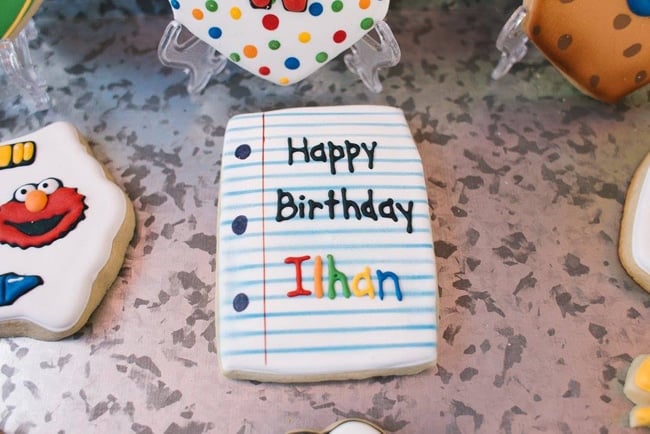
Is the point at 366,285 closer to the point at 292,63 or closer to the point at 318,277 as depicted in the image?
the point at 318,277

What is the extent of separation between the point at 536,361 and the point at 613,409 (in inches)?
3.7

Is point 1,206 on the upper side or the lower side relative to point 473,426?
upper

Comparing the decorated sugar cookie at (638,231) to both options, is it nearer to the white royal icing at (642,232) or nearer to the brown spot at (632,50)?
the white royal icing at (642,232)

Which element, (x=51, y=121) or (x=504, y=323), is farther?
(x=51, y=121)

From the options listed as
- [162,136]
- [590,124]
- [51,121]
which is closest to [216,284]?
[162,136]

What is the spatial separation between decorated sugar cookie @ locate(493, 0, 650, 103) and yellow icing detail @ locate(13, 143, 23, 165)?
64cm

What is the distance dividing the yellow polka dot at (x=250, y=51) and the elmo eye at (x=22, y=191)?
0.31m

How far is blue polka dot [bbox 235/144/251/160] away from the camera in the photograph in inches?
32.9

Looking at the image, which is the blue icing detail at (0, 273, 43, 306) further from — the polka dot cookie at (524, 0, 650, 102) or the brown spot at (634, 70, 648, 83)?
the brown spot at (634, 70, 648, 83)

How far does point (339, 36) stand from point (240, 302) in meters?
0.35

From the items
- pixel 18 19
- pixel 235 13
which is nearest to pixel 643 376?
pixel 235 13

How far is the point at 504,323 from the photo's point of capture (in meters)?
0.81

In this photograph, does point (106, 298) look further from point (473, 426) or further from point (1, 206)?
point (473, 426)

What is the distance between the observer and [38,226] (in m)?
0.81
